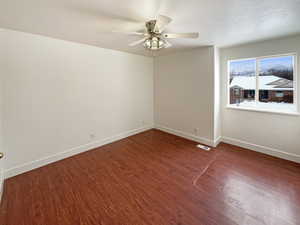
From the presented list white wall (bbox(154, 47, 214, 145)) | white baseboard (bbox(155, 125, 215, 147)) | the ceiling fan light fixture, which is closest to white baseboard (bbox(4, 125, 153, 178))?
white baseboard (bbox(155, 125, 215, 147))

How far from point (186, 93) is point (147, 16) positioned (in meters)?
2.37

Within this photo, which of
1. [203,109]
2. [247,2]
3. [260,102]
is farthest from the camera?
[203,109]

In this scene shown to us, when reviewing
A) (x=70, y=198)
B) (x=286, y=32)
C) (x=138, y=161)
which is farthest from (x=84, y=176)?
(x=286, y=32)

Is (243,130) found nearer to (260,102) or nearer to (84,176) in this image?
(260,102)

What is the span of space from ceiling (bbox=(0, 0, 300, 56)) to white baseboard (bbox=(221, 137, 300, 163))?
2262 millimetres

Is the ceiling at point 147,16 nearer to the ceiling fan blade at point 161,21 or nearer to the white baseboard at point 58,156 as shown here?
the ceiling fan blade at point 161,21

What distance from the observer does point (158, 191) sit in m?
2.02

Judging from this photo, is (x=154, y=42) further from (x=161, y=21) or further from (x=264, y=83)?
(x=264, y=83)

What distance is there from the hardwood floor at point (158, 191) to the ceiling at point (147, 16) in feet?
7.87

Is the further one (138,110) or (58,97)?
(138,110)

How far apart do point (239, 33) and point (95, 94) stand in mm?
3183

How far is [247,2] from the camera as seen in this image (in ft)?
5.12

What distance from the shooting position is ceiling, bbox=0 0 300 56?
1.58 metres

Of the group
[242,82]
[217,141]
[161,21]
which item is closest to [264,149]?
[217,141]
